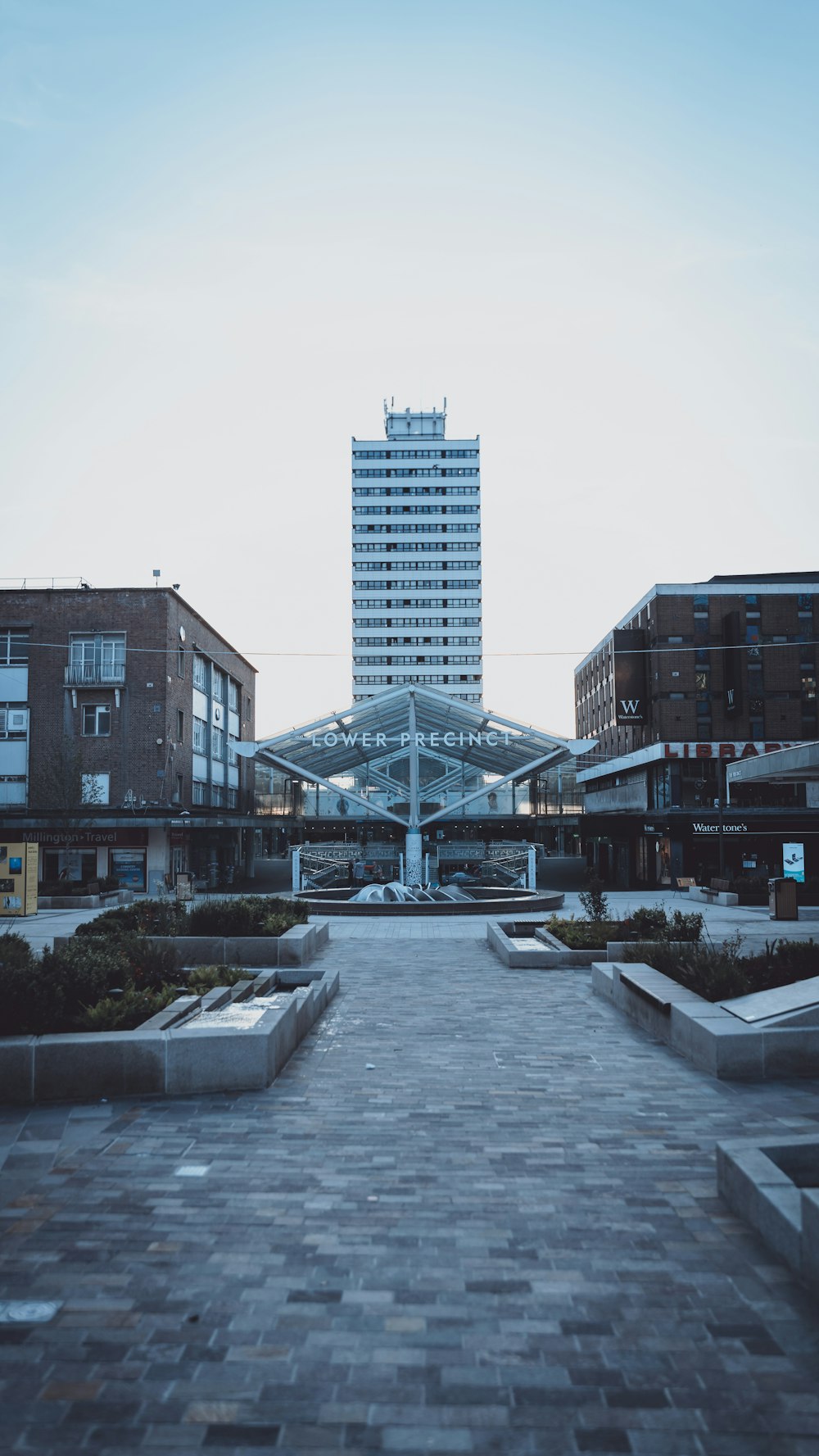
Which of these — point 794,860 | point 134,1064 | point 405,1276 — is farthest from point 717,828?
point 405,1276

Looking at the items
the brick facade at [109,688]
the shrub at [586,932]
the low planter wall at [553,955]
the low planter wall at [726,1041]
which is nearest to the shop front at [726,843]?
the brick facade at [109,688]

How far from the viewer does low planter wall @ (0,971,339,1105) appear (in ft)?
26.3

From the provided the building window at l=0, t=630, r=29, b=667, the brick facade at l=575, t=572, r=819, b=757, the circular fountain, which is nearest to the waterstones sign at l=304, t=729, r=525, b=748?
the circular fountain

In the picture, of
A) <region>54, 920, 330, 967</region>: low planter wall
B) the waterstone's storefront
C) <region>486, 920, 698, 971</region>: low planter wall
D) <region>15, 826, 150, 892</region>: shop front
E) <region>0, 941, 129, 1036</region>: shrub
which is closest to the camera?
<region>0, 941, 129, 1036</region>: shrub

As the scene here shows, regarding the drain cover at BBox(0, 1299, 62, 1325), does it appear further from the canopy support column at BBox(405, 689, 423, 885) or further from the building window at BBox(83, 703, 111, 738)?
the building window at BBox(83, 703, 111, 738)

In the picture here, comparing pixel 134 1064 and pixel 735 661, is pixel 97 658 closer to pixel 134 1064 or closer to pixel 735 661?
pixel 735 661

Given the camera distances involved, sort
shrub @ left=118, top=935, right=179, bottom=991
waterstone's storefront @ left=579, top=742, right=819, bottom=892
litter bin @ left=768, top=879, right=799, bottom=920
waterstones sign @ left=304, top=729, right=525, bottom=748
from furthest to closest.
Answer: waterstone's storefront @ left=579, top=742, right=819, bottom=892, waterstones sign @ left=304, top=729, right=525, bottom=748, litter bin @ left=768, top=879, right=799, bottom=920, shrub @ left=118, top=935, right=179, bottom=991

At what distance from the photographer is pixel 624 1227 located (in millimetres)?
5324

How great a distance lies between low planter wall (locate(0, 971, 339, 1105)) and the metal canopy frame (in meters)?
29.8

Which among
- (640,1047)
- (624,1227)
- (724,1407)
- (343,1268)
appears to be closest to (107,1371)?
(343,1268)

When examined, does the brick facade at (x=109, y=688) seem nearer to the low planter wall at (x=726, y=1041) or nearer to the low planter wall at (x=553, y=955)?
the low planter wall at (x=553, y=955)

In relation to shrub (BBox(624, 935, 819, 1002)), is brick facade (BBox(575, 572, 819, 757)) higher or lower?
higher

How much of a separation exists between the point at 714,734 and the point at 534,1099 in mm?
44255

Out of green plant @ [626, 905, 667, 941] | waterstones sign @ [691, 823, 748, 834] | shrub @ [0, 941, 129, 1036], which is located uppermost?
waterstones sign @ [691, 823, 748, 834]
